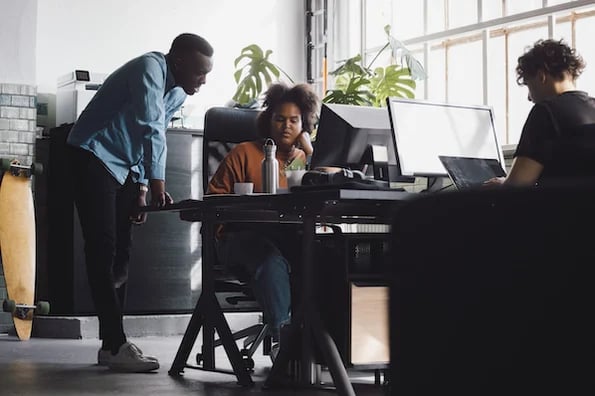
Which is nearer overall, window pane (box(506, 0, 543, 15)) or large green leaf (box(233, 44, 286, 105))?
window pane (box(506, 0, 543, 15))

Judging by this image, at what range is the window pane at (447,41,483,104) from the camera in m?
5.83

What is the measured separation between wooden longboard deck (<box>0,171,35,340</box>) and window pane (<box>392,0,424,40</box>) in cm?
A: 265

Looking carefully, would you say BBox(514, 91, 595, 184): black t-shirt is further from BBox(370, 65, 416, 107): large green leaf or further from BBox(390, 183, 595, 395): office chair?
BBox(370, 65, 416, 107): large green leaf

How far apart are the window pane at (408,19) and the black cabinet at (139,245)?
151 cm

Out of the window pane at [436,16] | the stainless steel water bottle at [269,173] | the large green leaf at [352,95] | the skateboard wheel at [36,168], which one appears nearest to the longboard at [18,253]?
the skateboard wheel at [36,168]

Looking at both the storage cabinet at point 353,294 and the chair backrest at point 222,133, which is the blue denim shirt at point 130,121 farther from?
the storage cabinet at point 353,294

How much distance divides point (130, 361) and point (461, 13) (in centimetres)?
318

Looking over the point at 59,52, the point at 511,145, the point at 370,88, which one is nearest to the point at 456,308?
the point at 511,145

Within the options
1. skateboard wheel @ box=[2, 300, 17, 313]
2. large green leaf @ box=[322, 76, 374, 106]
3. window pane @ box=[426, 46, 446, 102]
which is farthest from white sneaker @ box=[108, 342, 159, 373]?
window pane @ box=[426, 46, 446, 102]

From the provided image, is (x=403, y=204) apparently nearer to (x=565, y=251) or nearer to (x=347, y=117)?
(x=565, y=251)

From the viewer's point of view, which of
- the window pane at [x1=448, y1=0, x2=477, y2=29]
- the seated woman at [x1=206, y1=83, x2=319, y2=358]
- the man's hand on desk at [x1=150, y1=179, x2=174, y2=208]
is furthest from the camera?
the window pane at [x1=448, y1=0, x2=477, y2=29]

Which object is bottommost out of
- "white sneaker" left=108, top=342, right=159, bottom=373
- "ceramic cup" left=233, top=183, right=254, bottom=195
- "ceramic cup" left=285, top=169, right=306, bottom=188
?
"white sneaker" left=108, top=342, right=159, bottom=373

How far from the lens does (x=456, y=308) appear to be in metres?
0.79

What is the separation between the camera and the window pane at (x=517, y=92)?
18.1 ft
